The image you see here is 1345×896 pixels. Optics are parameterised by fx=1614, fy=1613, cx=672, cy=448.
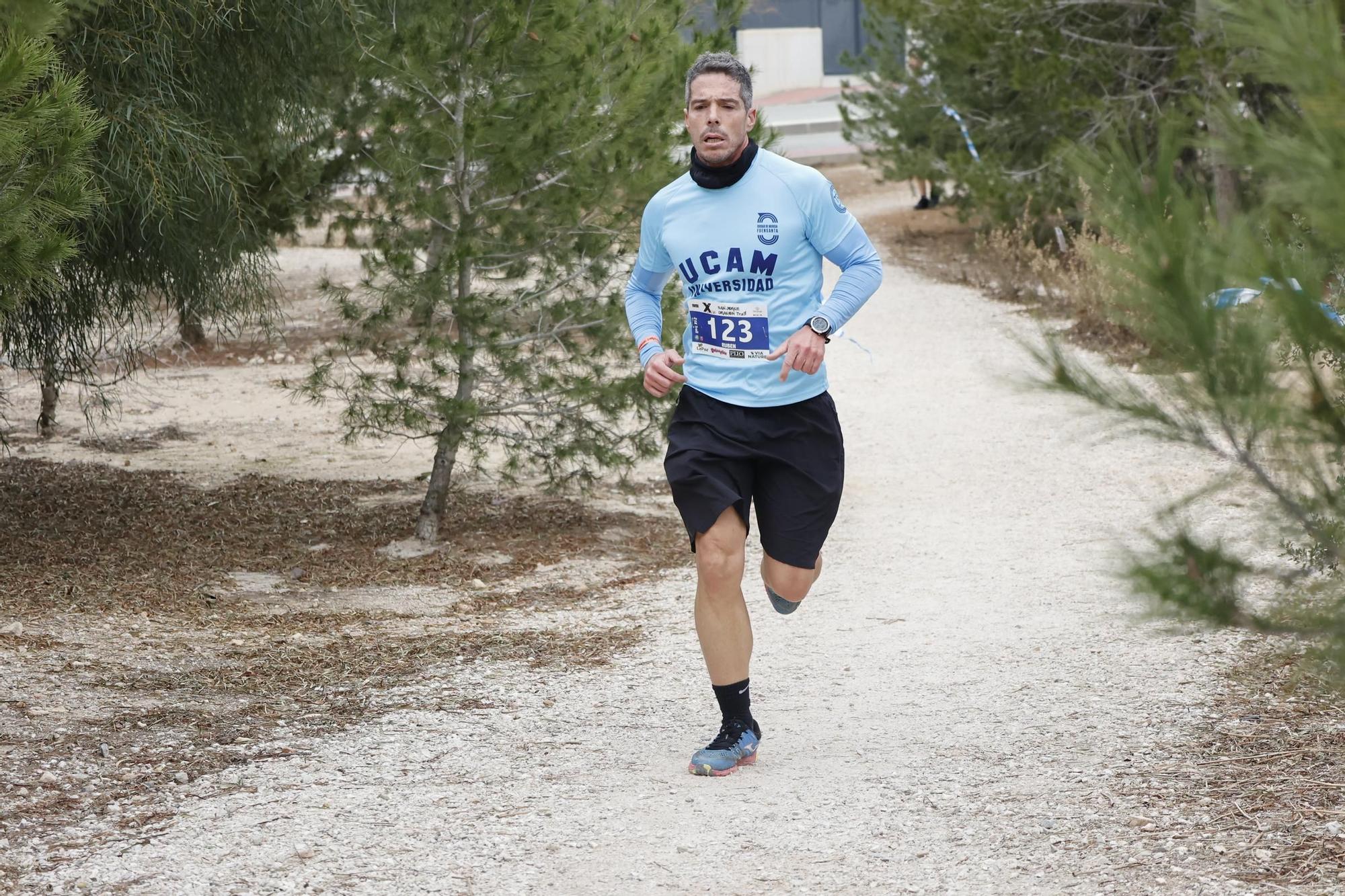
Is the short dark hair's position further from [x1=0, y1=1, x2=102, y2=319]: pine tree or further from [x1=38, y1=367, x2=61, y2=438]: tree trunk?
[x1=38, y1=367, x2=61, y2=438]: tree trunk

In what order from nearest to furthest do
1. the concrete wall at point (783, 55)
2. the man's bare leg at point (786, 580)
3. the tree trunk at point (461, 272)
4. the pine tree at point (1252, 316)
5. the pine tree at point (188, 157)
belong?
the pine tree at point (1252, 316), the man's bare leg at point (786, 580), the pine tree at point (188, 157), the tree trunk at point (461, 272), the concrete wall at point (783, 55)

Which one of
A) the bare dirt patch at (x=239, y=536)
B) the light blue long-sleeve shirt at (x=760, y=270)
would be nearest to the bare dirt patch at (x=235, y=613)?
the bare dirt patch at (x=239, y=536)

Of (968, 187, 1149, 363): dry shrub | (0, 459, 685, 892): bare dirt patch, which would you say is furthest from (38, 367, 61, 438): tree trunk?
(968, 187, 1149, 363): dry shrub

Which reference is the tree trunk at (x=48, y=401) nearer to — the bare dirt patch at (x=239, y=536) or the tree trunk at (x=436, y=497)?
the bare dirt patch at (x=239, y=536)

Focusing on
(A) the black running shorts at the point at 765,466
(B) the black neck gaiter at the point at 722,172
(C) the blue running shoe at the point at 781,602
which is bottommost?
(C) the blue running shoe at the point at 781,602

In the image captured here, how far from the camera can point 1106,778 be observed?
4035 millimetres

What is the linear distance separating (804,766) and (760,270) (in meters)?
1.31

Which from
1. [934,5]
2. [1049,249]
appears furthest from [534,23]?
[1049,249]

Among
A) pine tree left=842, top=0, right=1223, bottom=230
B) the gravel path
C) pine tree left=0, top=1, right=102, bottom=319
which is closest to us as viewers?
pine tree left=0, top=1, right=102, bottom=319

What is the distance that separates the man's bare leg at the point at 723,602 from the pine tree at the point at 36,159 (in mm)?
1694

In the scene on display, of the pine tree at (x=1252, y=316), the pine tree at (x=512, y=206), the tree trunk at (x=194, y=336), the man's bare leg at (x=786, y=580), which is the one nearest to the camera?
the pine tree at (x=1252, y=316)

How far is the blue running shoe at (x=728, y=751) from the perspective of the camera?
416cm

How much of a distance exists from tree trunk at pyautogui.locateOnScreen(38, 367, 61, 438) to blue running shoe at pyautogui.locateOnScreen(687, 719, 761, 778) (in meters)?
4.41

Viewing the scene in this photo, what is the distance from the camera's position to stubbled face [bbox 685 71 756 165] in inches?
159
